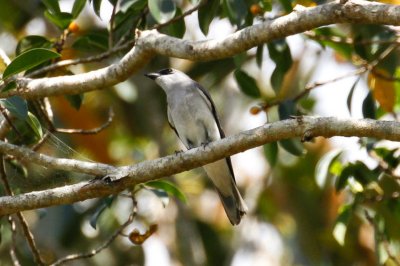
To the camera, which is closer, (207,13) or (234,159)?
(207,13)

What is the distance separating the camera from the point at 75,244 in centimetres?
978

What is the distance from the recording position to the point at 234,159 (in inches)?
461

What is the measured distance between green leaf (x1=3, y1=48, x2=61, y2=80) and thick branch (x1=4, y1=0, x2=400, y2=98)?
0.34 m

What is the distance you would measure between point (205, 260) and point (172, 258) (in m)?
0.60

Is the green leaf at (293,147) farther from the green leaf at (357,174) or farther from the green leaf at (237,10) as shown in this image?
the green leaf at (237,10)

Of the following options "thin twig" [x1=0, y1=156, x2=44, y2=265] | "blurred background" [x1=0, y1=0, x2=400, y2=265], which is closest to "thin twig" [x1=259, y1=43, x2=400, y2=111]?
"blurred background" [x1=0, y1=0, x2=400, y2=265]

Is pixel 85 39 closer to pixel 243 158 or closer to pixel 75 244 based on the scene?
pixel 75 244

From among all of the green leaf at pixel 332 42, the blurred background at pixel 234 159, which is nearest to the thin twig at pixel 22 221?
the blurred background at pixel 234 159

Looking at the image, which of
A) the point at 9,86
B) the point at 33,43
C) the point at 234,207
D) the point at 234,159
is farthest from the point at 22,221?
the point at 234,159

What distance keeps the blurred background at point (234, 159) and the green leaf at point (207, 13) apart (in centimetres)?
1

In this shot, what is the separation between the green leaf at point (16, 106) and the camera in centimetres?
494

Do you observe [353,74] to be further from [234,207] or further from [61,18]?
[61,18]

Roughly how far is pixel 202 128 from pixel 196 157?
7.71 ft

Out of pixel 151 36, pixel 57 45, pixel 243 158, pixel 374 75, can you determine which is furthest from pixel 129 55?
pixel 243 158
